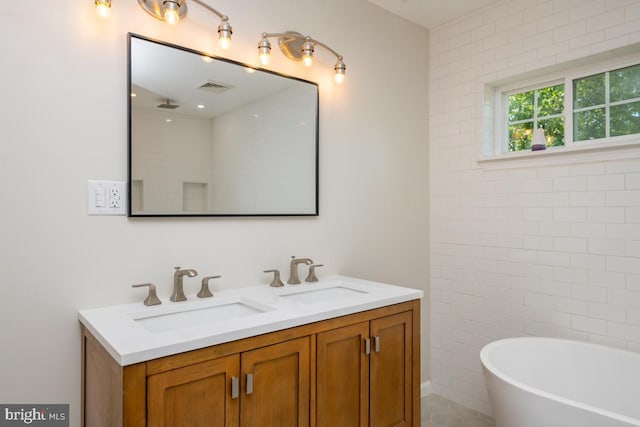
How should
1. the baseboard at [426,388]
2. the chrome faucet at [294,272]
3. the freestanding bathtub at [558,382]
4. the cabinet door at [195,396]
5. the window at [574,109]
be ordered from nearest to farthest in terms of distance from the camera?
the cabinet door at [195,396]
the freestanding bathtub at [558,382]
the chrome faucet at [294,272]
the window at [574,109]
the baseboard at [426,388]

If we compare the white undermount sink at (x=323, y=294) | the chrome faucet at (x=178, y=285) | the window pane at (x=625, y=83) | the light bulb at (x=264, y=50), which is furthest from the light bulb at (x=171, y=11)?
the window pane at (x=625, y=83)

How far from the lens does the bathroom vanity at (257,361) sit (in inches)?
47.3

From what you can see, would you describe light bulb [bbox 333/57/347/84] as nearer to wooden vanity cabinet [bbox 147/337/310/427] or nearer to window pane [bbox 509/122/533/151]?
window pane [bbox 509/122/533/151]

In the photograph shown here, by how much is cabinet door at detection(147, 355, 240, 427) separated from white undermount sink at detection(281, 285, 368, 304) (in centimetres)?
73

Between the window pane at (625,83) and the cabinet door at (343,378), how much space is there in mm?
2039

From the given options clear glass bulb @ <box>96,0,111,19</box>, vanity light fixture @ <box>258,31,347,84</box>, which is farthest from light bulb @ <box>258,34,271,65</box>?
clear glass bulb @ <box>96,0,111,19</box>

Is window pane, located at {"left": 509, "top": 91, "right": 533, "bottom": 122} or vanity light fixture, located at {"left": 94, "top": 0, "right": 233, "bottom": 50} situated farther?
window pane, located at {"left": 509, "top": 91, "right": 533, "bottom": 122}

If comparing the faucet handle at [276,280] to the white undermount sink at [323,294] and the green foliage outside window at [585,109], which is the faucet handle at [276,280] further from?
the green foliage outside window at [585,109]

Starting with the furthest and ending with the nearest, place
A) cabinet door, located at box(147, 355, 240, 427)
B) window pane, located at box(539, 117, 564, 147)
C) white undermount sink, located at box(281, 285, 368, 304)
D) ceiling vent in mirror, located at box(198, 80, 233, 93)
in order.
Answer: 1. window pane, located at box(539, 117, 564, 147)
2. white undermount sink, located at box(281, 285, 368, 304)
3. ceiling vent in mirror, located at box(198, 80, 233, 93)
4. cabinet door, located at box(147, 355, 240, 427)

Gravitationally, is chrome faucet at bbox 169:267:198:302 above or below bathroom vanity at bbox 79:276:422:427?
above

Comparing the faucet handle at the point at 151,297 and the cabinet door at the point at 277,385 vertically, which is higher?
the faucet handle at the point at 151,297

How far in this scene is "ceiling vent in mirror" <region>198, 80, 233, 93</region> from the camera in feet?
6.39

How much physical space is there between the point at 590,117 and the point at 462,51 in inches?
39.1

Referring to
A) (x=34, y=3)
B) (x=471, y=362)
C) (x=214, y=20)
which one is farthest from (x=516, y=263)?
(x=34, y=3)
